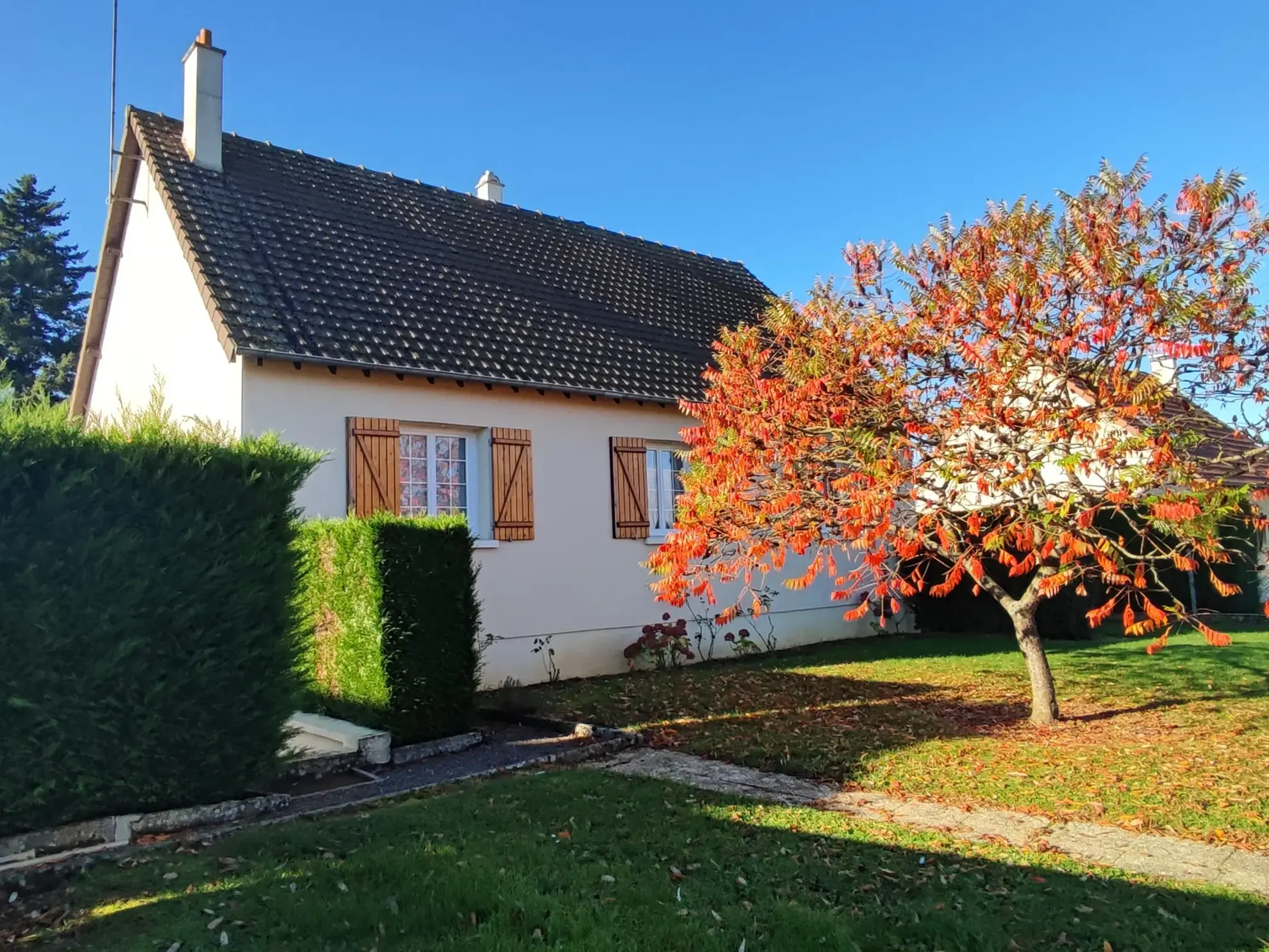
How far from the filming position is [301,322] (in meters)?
9.33

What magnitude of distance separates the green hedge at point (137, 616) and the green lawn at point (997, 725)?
3703 millimetres

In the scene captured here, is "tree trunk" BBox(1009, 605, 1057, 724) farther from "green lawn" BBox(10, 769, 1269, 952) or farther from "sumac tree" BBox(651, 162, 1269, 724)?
"green lawn" BBox(10, 769, 1269, 952)

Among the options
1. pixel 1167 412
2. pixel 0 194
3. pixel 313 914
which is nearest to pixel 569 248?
pixel 1167 412

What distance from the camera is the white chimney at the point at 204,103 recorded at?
35.8 feet

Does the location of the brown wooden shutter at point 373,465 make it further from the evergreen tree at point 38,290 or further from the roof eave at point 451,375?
the evergreen tree at point 38,290

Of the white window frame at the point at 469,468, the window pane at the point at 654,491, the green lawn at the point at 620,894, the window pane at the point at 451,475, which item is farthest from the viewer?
the window pane at the point at 654,491

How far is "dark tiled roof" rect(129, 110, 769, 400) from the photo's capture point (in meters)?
9.54

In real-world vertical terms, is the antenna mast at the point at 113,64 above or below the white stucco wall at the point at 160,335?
above

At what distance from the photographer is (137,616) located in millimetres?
5094

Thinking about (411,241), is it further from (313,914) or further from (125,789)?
(313,914)

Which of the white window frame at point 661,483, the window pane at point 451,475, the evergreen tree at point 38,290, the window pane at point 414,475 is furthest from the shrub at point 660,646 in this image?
the evergreen tree at point 38,290

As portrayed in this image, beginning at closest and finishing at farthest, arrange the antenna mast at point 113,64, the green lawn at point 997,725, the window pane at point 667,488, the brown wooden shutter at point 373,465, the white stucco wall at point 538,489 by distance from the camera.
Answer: the green lawn at point 997,725 → the white stucco wall at point 538,489 → the brown wooden shutter at point 373,465 → the antenna mast at point 113,64 → the window pane at point 667,488

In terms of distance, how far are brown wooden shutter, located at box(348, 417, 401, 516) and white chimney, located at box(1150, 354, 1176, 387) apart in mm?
7489

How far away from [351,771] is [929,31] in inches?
429
